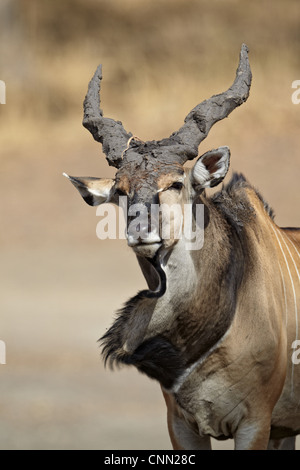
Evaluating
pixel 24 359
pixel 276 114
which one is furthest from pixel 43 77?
pixel 24 359

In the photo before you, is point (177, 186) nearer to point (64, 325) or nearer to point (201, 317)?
point (201, 317)

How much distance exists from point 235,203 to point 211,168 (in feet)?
1.86

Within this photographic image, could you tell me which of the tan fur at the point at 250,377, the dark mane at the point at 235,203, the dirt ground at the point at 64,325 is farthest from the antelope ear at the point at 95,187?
the dirt ground at the point at 64,325

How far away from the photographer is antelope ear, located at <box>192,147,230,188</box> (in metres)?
5.77

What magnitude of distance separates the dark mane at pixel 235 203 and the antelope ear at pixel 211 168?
450 mm

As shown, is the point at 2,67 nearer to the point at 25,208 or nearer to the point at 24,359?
the point at 25,208

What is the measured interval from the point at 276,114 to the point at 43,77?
12.1ft

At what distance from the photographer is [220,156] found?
229 inches

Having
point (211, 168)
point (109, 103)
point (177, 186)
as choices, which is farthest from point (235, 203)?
point (109, 103)

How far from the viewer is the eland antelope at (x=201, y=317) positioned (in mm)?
5707

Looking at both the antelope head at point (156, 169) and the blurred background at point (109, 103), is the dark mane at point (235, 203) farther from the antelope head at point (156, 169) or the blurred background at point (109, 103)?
the blurred background at point (109, 103)

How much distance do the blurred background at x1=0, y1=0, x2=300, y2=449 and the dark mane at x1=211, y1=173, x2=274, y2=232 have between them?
875 cm

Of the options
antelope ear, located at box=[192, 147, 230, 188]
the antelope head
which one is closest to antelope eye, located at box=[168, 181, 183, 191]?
the antelope head

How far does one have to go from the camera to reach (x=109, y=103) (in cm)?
1691
